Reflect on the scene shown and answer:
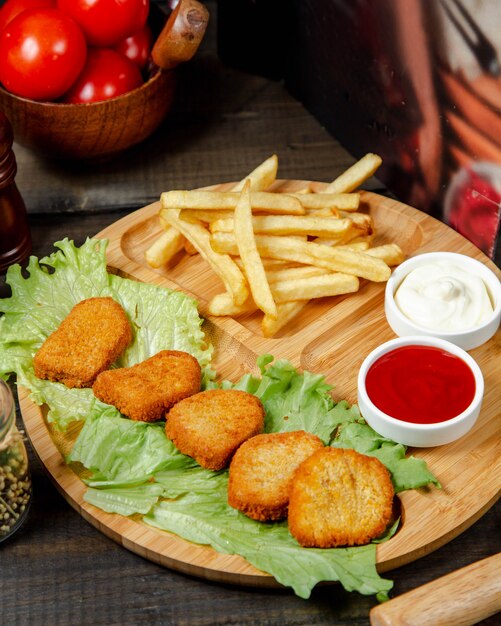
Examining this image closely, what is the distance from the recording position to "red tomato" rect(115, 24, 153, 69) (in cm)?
450

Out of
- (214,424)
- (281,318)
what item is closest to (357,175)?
(281,318)

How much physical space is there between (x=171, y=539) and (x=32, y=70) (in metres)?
2.26

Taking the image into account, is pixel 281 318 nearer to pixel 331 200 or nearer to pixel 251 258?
pixel 251 258

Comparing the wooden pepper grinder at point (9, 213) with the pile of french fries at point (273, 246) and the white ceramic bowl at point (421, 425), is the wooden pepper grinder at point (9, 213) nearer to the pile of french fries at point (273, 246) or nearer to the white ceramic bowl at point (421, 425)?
the pile of french fries at point (273, 246)

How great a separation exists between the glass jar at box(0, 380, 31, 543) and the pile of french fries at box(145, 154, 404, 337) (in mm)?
992

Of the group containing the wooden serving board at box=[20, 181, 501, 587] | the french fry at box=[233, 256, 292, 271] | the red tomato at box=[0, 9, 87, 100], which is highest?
the red tomato at box=[0, 9, 87, 100]

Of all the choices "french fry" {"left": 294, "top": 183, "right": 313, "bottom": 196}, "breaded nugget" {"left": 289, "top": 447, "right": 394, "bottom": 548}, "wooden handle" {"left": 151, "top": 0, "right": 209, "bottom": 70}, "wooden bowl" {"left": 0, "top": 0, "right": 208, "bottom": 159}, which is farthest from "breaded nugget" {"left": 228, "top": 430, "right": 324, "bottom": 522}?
"wooden handle" {"left": 151, "top": 0, "right": 209, "bottom": 70}

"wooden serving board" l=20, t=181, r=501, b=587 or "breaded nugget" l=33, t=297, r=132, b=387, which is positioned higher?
"breaded nugget" l=33, t=297, r=132, b=387

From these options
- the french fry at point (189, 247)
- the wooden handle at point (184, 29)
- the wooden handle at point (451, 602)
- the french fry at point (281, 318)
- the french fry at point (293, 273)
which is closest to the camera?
the wooden handle at point (451, 602)

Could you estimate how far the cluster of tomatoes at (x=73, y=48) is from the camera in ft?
13.6

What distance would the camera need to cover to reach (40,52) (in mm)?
4109

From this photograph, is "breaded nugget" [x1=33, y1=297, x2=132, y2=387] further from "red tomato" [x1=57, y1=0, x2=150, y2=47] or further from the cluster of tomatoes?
"red tomato" [x1=57, y1=0, x2=150, y2=47]

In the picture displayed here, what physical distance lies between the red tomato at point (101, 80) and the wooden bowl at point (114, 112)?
0.12 m

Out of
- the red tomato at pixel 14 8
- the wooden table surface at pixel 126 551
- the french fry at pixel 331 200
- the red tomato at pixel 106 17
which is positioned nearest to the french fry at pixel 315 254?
the french fry at pixel 331 200
